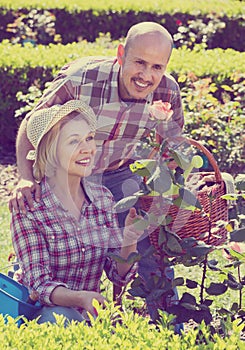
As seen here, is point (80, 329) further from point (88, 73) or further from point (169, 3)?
point (169, 3)

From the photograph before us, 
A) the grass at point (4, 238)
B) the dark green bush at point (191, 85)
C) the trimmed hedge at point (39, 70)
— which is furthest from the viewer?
the trimmed hedge at point (39, 70)

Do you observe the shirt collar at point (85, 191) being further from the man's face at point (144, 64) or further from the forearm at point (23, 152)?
the man's face at point (144, 64)

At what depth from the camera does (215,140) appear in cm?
653

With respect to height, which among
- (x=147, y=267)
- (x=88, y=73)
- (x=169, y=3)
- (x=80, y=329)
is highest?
(x=88, y=73)

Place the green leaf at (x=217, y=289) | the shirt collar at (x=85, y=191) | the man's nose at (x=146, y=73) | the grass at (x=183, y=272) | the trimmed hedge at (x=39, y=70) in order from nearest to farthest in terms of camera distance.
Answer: the green leaf at (x=217, y=289)
the shirt collar at (x=85, y=191)
the man's nose at (x=146, y=73)
the grass at (x=183, y=272)
the trimmed hedge at (x=39, y=70)

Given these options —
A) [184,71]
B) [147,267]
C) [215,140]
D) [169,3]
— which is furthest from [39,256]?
[169,3]

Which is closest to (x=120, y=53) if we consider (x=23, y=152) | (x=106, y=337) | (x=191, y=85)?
(x=23, y=152)

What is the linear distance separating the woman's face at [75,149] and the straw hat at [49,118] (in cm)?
5

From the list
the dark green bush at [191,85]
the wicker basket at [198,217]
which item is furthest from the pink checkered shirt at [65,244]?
the dark green bush at [191,85]

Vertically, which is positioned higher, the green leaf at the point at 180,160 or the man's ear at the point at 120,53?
the man's ear at the point at 120,53

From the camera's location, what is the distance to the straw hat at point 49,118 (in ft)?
11.5

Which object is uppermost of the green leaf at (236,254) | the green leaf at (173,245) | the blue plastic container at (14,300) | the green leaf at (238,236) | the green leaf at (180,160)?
the green leaf at (180,160)

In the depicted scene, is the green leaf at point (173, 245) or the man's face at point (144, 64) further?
the man's face at point (144, 64)

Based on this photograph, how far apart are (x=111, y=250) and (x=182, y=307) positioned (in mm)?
473
